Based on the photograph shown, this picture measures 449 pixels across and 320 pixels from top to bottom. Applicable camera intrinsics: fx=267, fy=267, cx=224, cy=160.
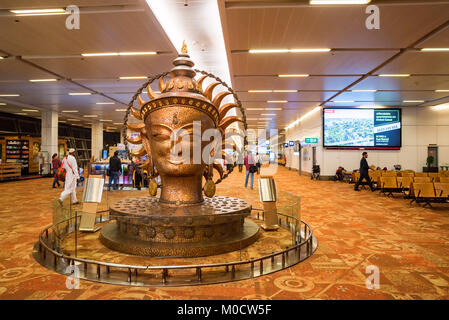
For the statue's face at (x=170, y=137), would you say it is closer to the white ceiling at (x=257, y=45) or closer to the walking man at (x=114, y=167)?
the white ceiling at (x=257, y=45)

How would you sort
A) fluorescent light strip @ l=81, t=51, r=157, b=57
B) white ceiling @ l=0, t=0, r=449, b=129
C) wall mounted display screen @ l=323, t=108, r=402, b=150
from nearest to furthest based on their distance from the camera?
white ceiling @ l=0, t=0, r=449, b=129 → fluorescent light strip @ l=81, t=51, r=157, b=57 → wall mounted display screen @ l=323, t=108, r=402, b=150

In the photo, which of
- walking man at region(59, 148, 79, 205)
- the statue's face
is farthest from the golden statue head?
walking man at region(59, 148, 79, 205)

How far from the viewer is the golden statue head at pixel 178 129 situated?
426 cm

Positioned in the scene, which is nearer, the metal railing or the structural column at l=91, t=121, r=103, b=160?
the metal railing

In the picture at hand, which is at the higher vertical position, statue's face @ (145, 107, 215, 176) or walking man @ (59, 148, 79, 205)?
statue's face @ (145, 107, 215, 176)

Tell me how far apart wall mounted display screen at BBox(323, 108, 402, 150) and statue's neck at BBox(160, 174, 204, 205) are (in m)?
14.8

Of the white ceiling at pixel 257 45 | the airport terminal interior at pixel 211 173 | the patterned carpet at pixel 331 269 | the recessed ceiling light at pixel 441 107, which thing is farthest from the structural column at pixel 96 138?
the recessed ceiling light at pixel 441 107

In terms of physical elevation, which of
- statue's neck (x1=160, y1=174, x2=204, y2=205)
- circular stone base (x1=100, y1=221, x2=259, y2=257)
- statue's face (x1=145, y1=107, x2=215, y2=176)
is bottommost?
circular stone base (x1=100, y1=221, x2=259, y2=257)

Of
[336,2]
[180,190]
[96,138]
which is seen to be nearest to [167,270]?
[180,190]

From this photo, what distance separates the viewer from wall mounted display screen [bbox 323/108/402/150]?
16500 millimetres

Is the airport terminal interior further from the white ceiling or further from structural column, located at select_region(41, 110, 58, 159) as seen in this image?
structural column, located at select_region(41, 110, 58, 159)

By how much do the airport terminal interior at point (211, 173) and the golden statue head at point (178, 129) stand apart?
0.02m

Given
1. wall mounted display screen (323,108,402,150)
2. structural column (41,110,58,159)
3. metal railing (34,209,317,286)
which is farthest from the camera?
structural column (41,110,58,159)
